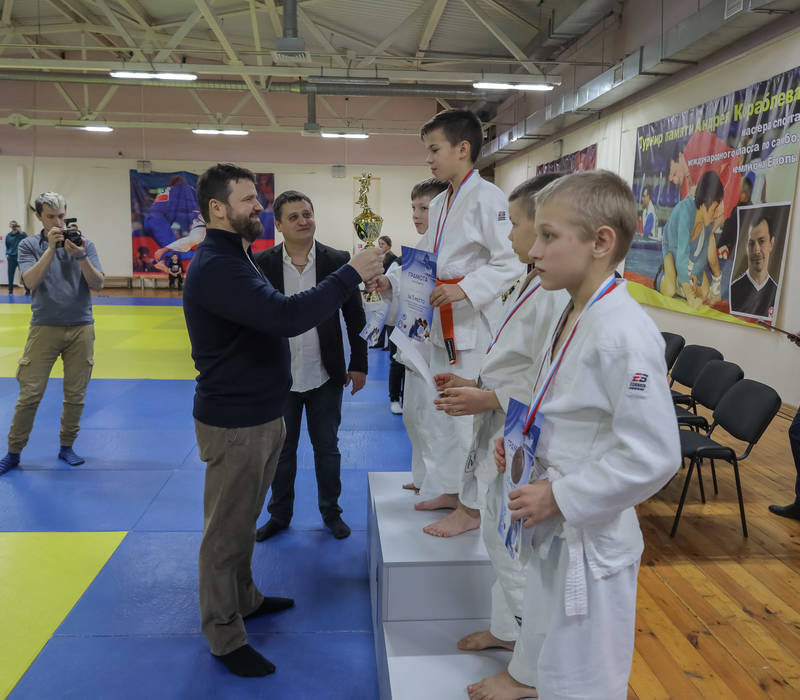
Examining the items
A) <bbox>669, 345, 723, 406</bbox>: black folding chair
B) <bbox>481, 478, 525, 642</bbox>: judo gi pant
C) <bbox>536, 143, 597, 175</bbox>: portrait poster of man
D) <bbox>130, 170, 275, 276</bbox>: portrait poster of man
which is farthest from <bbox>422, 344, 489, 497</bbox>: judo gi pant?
Answer: <bbox>130, 170, 275, 276</bbox>: portrait poster of man

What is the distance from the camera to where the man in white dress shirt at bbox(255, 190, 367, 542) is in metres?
3.24

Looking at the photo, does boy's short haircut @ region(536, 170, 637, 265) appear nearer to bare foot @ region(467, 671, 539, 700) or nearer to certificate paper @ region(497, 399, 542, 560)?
certificate paper @ region(497, 399, 542, 560)

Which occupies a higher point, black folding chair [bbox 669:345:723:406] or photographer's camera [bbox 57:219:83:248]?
photographer's camera [bbox 57:219:83:248]

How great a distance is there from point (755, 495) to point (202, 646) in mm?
3635

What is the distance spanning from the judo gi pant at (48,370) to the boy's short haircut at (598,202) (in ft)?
13.1

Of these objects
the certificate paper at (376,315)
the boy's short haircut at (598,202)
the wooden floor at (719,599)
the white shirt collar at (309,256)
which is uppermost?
the boy's short haircut at (598,202)

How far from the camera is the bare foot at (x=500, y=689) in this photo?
68.3 inches

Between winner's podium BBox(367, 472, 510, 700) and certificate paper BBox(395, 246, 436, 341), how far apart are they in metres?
0.80

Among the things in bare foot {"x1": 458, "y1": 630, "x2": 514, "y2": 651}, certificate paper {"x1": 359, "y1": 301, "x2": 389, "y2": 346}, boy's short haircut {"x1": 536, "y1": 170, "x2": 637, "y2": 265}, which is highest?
boy's short haircut {"x1": 536, "y1": 170, "x2": 637, "y2": 265}

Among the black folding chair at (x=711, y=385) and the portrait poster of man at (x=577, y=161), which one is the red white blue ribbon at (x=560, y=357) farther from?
the portrait poster of man at (x=577, y=161)

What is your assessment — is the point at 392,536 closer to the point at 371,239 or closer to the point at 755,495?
the point at 371,239

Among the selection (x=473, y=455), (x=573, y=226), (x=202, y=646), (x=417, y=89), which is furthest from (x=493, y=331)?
(x=417, y=89)

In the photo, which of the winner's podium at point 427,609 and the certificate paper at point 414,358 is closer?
the winner's podium at point 427,609

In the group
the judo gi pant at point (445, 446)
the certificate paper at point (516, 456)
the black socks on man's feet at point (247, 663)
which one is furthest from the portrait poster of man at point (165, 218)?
the certificate paper at point (516, 456)
